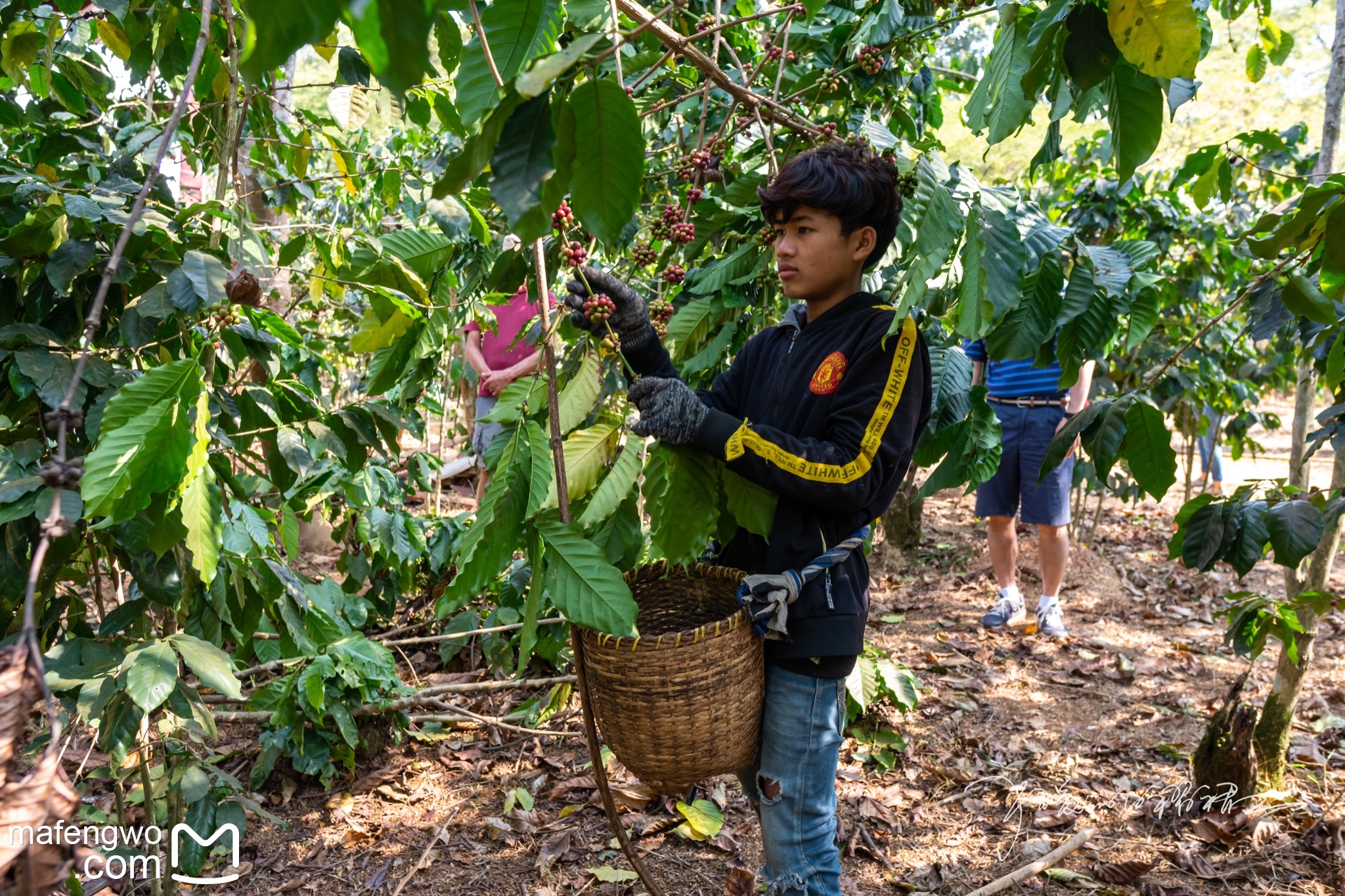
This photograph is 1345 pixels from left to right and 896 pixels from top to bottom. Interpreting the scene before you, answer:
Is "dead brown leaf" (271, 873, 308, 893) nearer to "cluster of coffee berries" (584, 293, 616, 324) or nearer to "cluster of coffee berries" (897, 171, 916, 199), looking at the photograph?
"cluster of coffee berries" (584, 293, 616, 324)

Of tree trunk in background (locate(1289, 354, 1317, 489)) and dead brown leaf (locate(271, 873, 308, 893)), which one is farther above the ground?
tree trunk in background (locate(1289, 354, 1317, 489))

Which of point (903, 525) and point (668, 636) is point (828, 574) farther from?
point (903, 525)

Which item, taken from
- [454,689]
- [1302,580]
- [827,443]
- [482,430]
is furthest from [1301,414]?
[482,430]

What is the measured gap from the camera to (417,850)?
250 cm

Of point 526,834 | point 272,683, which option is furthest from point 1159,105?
point 272,683

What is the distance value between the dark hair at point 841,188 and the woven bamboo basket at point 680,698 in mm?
681

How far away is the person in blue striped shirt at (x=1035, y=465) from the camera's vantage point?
13.2 ft

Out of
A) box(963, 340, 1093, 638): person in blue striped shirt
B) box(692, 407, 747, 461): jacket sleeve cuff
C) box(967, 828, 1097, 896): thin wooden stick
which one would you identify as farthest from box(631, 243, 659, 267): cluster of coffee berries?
box(963, 340, 1093, 638): person in blue striped shirt

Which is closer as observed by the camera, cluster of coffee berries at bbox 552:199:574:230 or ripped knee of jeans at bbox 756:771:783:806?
cluster of coffee berries at bbox 552:199:574:230

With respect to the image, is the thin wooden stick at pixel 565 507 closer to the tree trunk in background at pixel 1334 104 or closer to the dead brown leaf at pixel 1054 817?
the dead brown leaf at pixel 1054 817

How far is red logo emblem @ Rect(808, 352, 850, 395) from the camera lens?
5.33ft

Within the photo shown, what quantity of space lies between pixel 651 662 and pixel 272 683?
1634mm

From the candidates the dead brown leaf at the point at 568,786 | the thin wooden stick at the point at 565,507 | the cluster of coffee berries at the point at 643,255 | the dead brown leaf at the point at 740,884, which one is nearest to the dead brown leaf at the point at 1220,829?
the dead brown leaf at the point at 740,884

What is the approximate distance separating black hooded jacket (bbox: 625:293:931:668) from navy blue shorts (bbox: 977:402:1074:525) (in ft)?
8.36
